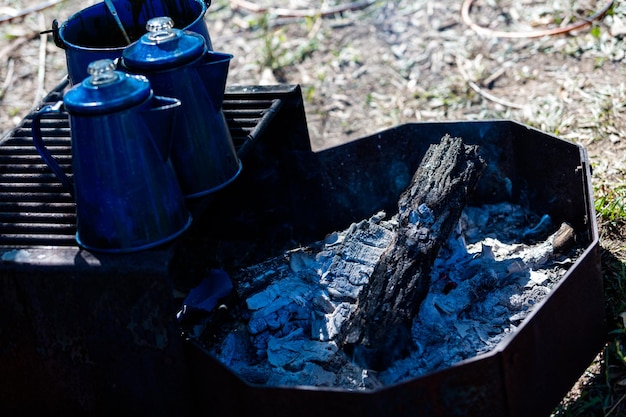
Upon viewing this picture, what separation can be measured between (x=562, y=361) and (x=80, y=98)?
1.64 metres

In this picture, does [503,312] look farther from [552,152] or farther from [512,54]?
[512,54]

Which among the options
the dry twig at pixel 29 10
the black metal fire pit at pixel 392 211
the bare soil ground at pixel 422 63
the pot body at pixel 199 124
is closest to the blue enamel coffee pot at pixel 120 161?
the pot body at pixel 199 124

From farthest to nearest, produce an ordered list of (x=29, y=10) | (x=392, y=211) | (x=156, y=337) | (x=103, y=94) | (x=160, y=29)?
(x=29, y=10), (x=392, y=211), (x=160, y=29), (x=156, y=337), (x=103, y=94)

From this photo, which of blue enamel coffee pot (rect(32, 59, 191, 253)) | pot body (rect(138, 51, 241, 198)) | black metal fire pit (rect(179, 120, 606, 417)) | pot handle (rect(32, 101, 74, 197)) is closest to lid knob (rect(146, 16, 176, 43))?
pot body (rect(138, 51, 241, 198))

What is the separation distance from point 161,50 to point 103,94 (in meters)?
0.32

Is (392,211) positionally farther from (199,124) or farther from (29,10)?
(29,10)

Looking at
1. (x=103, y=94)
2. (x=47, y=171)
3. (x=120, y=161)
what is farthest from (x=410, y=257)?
(x=47, y=171)

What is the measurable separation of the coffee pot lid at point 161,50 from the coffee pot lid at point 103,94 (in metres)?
0.21

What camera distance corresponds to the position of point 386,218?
3.43m

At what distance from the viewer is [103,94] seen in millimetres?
2205

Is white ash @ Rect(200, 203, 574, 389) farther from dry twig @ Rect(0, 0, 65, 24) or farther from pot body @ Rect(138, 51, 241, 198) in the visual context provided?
dry twig @ Rect(0, 0, 65, 24)

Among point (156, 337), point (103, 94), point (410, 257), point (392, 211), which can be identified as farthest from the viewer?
point (392, 211)

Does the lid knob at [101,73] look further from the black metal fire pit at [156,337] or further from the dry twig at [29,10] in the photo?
the dry twig at [29,10]

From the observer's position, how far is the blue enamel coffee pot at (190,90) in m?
2.46
